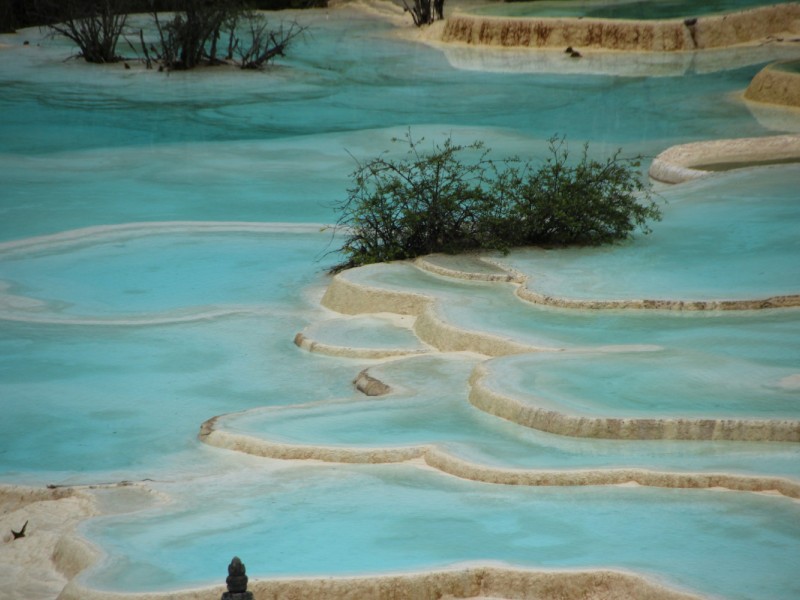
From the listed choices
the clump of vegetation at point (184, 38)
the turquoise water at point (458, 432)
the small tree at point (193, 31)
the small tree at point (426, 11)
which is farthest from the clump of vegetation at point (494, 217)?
the small tree at point (426, 11)

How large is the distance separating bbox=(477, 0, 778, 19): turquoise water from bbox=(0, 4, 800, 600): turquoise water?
16.1 ft

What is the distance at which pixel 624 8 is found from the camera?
65.0ft

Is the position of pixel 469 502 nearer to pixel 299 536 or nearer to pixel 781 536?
pixel 299 536

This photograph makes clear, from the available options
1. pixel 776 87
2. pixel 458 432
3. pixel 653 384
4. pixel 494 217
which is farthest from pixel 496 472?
pixel 776 87

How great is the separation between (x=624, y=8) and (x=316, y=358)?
14366 millimetres

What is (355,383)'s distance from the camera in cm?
615

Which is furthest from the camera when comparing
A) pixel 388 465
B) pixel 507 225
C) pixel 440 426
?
pixel 507 225

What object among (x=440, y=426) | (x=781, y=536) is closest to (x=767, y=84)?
(x=440, y=426)

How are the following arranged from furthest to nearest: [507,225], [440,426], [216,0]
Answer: [216,0] → [507,225] → [440,426]

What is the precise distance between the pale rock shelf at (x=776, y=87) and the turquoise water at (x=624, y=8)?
431cm

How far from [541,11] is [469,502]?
52.2 ft

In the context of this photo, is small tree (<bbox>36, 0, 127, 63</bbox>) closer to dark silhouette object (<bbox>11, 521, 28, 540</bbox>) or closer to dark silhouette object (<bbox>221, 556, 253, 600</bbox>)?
dark silhouette object (<bbox>11, 521, 28, 540</bbox>)

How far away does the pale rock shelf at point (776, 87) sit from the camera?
546 inches

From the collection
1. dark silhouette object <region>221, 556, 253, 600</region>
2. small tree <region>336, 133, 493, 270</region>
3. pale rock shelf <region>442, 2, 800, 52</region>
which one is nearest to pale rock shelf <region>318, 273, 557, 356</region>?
small tree <region>336, 133, 493, 270</region>
